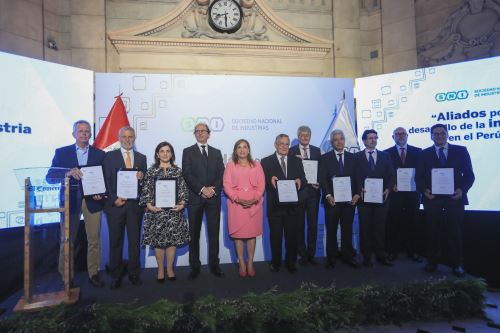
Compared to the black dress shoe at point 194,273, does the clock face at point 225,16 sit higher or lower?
higher

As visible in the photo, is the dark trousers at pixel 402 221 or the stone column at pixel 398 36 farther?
the stone column at pixel 398 36

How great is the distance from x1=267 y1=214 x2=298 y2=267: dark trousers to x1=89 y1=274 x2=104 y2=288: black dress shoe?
1.82 m

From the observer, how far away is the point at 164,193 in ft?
10.9

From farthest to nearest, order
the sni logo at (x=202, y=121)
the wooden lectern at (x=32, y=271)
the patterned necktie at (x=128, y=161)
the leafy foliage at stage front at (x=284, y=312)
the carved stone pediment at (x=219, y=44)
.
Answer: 1. the carved stone pediment at (x=219, y=44)
2. the sni logo at (x=202, y=121)
3. the patterned necktie at (x=128, y=161)
4. the wooden lectern at (x=32, y=271)
5. the leafy foliage at stage front at (x=284, y=312)

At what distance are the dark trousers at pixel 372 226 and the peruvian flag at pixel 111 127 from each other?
121 inches

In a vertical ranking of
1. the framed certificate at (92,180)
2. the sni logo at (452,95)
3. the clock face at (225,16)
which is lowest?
the framed certificate at (92,180)

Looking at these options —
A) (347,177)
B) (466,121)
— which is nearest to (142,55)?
(347,177)

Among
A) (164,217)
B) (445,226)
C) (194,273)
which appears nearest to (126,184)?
(164,217)

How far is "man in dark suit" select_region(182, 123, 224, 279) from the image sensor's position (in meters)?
3.51

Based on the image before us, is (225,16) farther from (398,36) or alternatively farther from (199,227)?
(199,227)

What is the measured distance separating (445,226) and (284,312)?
7.65ft

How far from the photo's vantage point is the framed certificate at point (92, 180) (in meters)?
3.13

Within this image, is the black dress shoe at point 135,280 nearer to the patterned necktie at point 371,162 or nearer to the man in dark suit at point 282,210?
the man in dark suit at point 282,210

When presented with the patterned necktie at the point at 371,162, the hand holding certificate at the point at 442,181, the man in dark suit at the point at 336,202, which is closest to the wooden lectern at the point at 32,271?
the man in dark suit at the point at 336,202
